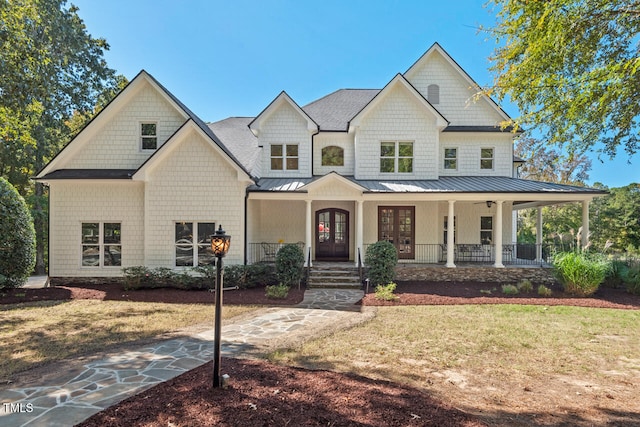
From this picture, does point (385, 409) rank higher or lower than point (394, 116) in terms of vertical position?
lower

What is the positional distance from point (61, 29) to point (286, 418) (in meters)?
25.3

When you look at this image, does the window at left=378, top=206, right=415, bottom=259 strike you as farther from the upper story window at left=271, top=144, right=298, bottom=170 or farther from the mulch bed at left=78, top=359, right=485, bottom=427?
the mulch bed at left=78, top=359, right=485, bottom=427

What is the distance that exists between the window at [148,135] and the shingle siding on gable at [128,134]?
0.54 feet

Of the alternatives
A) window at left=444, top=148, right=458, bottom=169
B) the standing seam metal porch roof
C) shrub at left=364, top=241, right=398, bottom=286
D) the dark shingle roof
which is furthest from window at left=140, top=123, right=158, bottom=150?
window at left=444, top=148, right=458, bottom=169

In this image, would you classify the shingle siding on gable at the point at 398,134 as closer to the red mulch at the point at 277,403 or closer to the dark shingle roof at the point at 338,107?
the dark shingle roof at the point at 338,107

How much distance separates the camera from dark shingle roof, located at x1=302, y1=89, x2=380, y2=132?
51.6 feet

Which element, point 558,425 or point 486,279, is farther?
point 486,279

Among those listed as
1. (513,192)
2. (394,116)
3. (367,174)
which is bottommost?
(513,192)

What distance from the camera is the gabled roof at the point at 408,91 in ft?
46.6

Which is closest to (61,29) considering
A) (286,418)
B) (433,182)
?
(433,182)

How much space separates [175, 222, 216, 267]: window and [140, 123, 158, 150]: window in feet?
11.4

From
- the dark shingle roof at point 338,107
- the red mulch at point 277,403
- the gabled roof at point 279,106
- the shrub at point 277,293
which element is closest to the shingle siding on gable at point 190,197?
the shrub at point 277,293

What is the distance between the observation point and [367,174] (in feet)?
48.8

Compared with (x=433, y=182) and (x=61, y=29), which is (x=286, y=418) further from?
(x=61, y=29)
